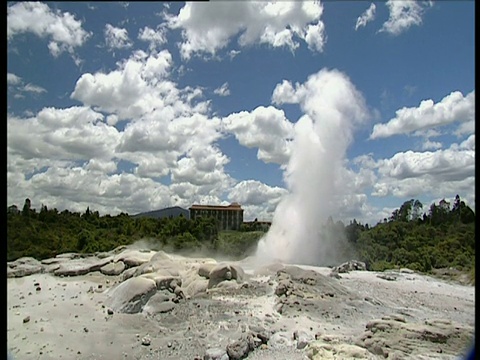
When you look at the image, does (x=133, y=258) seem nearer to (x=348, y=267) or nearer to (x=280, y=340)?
(x=280, y=340)

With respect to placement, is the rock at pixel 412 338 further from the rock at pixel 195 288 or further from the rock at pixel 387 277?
the rock at pixel 387 277

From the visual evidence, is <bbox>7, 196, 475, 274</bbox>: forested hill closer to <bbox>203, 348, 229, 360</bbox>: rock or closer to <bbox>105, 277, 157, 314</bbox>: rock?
<bbox>105, 277, 157, 314</bbox>: rock

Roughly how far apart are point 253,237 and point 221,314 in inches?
340

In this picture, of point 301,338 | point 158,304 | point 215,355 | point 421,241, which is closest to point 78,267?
point 158,304

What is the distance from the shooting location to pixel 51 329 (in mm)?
5066

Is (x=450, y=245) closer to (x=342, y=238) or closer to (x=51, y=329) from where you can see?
(x=342, y=238)

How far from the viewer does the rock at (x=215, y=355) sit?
4332 mm

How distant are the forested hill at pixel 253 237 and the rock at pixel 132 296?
5.33 metres

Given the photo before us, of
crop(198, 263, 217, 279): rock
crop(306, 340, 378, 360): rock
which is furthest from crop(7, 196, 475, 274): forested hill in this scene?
crop(306, 340, 378, 360): rock

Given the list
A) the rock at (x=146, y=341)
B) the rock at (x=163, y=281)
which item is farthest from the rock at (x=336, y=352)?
the rock at (x=163, y=281)

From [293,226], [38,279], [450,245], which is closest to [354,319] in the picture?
[38,279]

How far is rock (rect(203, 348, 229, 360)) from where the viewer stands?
4332 millimetres

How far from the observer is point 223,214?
589 inches

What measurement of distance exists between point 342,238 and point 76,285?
990cm
